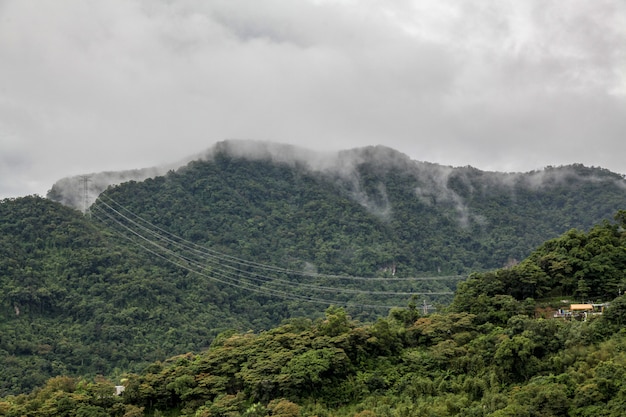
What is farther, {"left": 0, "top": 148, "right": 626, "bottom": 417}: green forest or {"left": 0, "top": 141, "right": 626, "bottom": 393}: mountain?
{"left": 0, "top": 141, "right": 626, "bottom": 393}: mountain

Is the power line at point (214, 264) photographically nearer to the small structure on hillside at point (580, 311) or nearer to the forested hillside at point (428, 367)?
the forested hillside at point (428, 367)

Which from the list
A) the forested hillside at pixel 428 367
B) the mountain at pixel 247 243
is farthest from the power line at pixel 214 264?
the forested hillside at pixel 428 367

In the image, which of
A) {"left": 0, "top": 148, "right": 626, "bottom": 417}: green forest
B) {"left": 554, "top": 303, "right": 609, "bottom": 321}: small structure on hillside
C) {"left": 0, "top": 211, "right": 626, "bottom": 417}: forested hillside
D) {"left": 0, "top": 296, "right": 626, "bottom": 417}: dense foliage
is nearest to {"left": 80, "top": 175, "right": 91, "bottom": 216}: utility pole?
{"left": 0, "top": 148, "right": 626, "bottom": 417}: green forest

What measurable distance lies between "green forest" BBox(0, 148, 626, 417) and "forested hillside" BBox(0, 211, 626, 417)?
10 centimetres

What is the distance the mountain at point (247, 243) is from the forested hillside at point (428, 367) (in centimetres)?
2422

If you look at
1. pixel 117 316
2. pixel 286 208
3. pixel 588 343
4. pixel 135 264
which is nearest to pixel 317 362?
pixel 588 343

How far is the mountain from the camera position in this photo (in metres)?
68.4

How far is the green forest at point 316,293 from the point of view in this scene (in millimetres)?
31562

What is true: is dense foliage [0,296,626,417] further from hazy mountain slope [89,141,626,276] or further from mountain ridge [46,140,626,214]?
mountain ridge [46,140,626,214]

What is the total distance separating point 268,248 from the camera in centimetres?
9719

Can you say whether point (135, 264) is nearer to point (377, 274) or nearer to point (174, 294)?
point (174, 294)

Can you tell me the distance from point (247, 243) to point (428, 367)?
64930mm

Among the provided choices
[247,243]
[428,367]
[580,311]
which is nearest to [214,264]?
[247,243]

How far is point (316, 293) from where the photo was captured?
85.7 m
